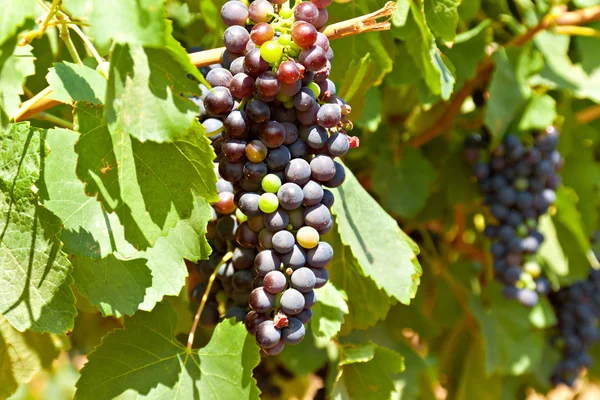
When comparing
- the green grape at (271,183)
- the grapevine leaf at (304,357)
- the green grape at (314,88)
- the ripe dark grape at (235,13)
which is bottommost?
the grapevine leaf at (304,357)

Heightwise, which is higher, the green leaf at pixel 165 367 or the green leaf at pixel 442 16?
the green leaf at pixel 442 16

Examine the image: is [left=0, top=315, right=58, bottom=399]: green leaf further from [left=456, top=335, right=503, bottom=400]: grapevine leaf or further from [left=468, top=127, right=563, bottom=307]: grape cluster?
[left=456, top=335, right=503, bottom=400]: grapevine leaf

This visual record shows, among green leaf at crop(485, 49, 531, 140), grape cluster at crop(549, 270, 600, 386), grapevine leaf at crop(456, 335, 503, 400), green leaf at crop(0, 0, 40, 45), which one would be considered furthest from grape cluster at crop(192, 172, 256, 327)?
grape cluster at crop(549, 270, 600, 386)

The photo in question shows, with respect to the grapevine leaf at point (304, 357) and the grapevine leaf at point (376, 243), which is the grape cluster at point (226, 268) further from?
the grapevine leaf at point (304, 357)

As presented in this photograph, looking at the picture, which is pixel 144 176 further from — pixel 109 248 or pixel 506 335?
pixel 506 335

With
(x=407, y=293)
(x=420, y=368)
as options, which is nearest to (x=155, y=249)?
(x=407, y=293)

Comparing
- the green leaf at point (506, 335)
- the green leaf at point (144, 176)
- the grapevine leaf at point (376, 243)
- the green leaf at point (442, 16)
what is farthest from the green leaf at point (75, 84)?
the green leaf at point (506, 335)
